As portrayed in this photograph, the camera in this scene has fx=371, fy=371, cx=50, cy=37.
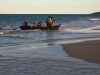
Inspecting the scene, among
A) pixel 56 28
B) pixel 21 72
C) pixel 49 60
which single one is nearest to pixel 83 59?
pixel 49 60

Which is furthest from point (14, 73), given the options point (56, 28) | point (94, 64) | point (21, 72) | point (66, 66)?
point (56, 28)

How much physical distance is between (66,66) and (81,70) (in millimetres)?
997

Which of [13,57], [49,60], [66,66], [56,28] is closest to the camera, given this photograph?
[66,66]

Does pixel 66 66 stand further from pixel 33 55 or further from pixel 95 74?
pixel 33 55

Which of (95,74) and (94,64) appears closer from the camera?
(95,74)

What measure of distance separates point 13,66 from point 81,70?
257 centimetres

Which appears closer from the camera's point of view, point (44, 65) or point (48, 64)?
point (44, 65)

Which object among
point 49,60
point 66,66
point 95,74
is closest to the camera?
point 95,74

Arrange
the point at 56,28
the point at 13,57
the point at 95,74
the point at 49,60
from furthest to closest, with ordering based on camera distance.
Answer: the point at 56,28 < the point at 13,57 < the point at 49,60 < the point at 95,74

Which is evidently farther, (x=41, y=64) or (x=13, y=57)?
(x=13, y=57)

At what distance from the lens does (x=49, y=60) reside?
14742mm

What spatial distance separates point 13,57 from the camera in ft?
51.6

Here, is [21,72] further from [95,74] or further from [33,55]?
[33,55]

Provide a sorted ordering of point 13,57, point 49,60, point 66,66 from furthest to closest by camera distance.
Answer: point 13,57, point 49,60, point 66,66
